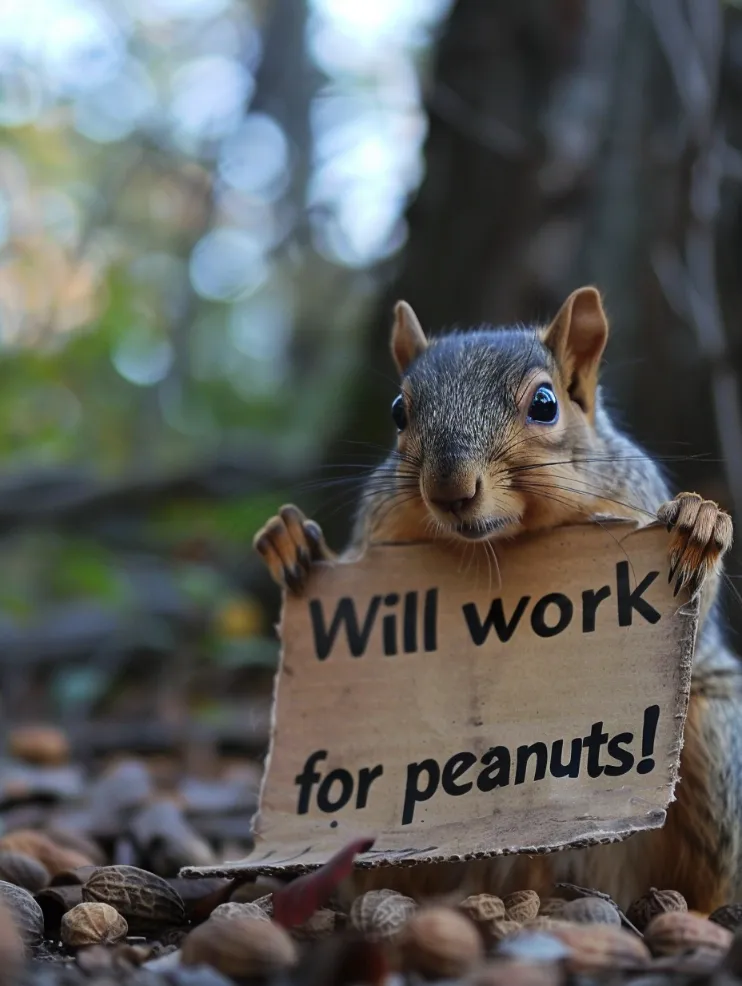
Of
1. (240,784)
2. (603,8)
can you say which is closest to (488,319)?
(603,8)

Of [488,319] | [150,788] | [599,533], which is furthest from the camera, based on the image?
[488,319]

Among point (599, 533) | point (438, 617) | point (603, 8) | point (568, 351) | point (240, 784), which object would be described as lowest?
point (240, 784)

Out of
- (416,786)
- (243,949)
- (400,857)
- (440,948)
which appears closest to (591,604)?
(416,786)

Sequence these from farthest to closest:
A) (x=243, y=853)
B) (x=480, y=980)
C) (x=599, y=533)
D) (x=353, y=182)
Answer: (x=353, y=182) → (x=243, y=853) → (x=599, y=533) → (x=480, y=980)

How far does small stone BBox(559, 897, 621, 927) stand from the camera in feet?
5.01

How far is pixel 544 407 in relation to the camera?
1.95 metres

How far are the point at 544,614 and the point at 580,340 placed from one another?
0.54 meters

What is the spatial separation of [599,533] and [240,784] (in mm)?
1848

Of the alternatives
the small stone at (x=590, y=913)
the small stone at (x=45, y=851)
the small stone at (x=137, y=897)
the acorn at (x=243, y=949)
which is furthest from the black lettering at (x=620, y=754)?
the small stone at (x=45, y=851)

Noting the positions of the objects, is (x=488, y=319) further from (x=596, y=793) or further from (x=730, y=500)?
(x=596, y=793)

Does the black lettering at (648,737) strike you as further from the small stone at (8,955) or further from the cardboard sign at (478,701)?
the small stone at (8,955)

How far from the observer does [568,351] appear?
2.10m

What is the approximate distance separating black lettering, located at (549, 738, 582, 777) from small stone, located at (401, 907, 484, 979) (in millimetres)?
486

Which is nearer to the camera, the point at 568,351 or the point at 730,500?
the point at 568,351
